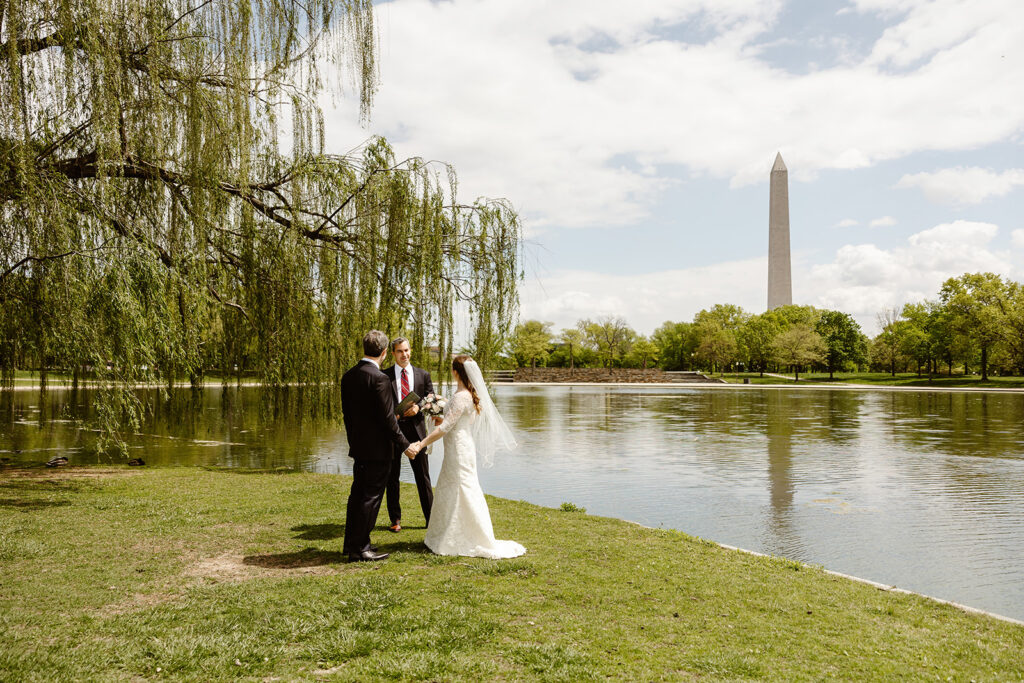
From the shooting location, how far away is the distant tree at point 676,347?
107750 millimetres

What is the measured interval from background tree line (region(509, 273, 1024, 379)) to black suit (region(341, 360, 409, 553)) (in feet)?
122

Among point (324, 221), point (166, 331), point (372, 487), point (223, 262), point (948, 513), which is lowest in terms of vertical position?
point (948, 513)

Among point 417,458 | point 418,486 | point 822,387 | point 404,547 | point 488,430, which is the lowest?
point 822,387

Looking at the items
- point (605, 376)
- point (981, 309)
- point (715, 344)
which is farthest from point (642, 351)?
point (981, 309)

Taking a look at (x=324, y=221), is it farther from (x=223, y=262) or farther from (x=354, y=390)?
(x=354, y=390)

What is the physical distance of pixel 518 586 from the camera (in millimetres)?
5789

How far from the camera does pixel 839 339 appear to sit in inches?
3386

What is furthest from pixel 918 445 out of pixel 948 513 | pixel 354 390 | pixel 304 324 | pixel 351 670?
pixel 351 670

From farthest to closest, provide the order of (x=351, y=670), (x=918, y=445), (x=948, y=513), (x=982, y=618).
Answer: (x=918, y=445), (x=948, y=513), (x=982, y=618), (x=351, y=670)

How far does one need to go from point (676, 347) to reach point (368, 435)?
110130mm

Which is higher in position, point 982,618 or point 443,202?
point 443,202

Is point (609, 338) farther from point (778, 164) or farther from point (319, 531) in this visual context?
point (319, 531)

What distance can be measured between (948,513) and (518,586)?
8.49 m

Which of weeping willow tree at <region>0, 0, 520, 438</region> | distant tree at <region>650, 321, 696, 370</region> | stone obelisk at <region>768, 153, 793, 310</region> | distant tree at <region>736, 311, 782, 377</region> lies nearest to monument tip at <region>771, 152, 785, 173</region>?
stone obelisk at <region>768, 153, 793, 310</region>
